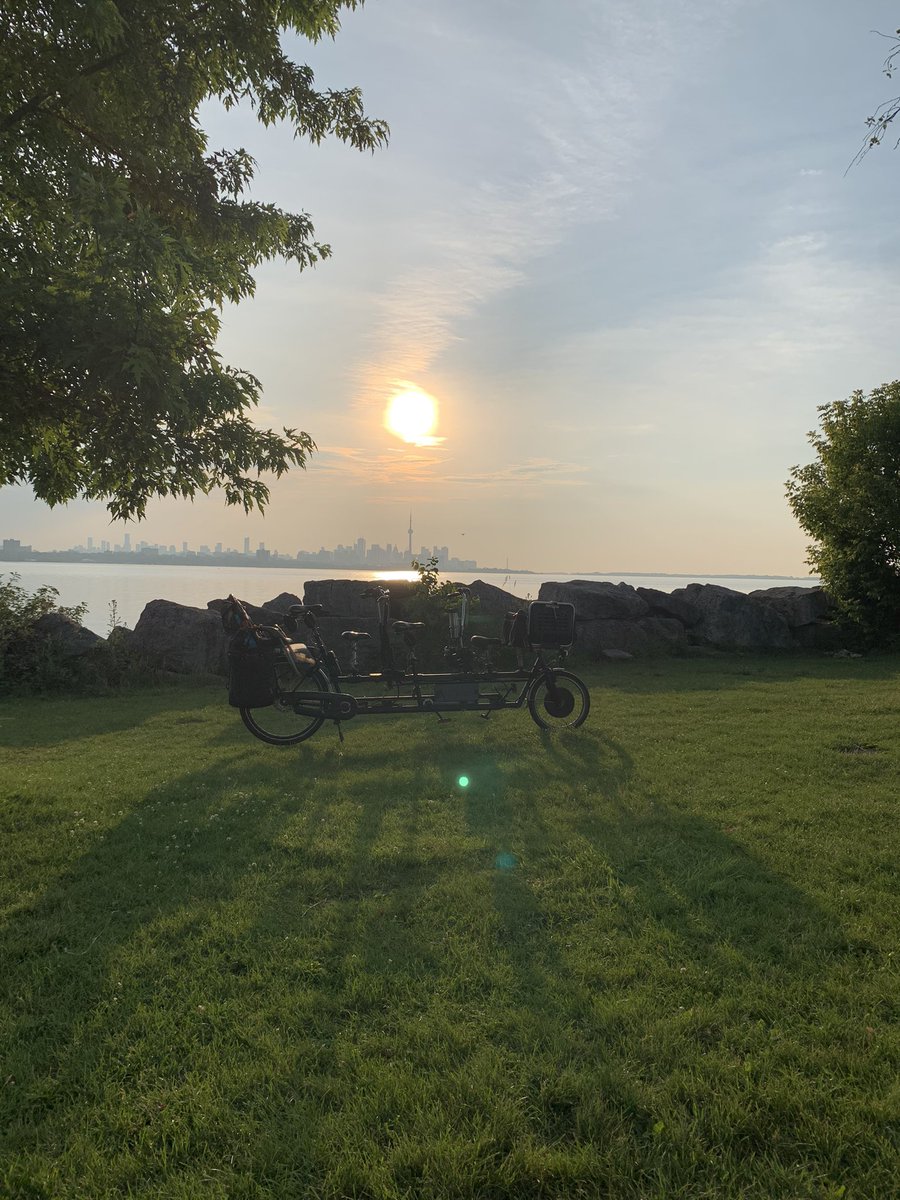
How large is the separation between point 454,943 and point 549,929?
0.65 m

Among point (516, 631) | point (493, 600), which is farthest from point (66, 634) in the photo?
point (516, 631)

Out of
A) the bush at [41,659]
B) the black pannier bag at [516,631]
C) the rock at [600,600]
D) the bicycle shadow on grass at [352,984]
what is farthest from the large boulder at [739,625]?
the bush at [41,659]

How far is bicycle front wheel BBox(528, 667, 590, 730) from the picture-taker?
1063 centimetres

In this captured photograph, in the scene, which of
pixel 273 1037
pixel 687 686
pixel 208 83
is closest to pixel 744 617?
pixel 687 686

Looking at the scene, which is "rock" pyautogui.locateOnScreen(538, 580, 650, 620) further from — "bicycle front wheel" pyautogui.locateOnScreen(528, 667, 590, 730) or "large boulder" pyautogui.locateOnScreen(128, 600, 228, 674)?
"large boulder" pyautogui.locateOnScreen(128, 600, 228, 674)

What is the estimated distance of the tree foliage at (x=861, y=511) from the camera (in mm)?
20719

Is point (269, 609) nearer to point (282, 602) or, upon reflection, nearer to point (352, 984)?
point (282, 602)

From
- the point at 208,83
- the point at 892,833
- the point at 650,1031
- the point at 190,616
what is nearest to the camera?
the point at 650,1031

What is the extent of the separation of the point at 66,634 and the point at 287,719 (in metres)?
7.17

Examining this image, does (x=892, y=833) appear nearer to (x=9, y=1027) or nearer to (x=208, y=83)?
(x=9, y=1027)

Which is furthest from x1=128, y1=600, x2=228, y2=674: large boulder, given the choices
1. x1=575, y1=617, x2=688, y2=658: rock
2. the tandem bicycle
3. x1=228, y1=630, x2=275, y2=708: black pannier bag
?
x1=575, y1=617, x2=688, y2=658: rock

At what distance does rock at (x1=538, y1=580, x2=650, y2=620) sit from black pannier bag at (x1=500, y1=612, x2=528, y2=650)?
27.7 feet

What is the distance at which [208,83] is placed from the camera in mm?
7277

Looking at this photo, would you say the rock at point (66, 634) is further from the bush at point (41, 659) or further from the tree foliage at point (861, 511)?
the tree foliage at point (861, 511)
